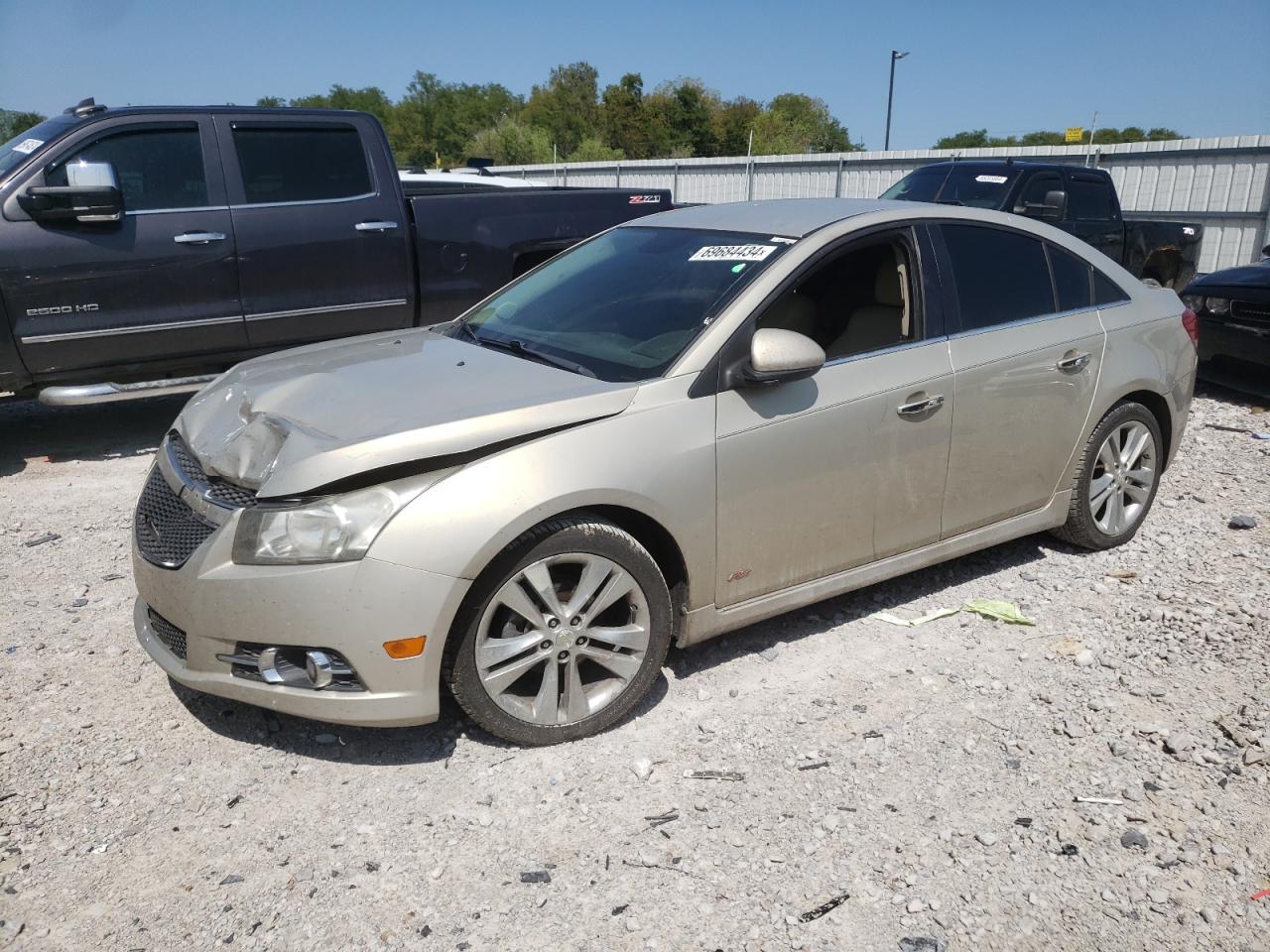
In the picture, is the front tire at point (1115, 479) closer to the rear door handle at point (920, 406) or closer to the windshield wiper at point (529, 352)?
the rear door handle at point (920, 406)

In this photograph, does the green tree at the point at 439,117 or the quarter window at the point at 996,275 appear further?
the green tree at the point at 439,117

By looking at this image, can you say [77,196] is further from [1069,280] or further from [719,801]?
[1069,280]

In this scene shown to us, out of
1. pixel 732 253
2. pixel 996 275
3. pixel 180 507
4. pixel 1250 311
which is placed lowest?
pixel 1250 311

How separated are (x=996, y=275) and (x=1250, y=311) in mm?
5368

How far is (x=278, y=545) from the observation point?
283 centimetres

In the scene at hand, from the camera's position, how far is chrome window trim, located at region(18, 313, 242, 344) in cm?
590

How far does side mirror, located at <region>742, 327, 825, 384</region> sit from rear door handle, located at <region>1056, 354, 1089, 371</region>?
4.88 ft

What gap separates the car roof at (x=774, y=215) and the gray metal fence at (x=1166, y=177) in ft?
32.9

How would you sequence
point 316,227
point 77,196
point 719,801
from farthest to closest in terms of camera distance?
point 316,227
point 77,196
point 719,801

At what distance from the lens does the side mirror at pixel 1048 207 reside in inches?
410

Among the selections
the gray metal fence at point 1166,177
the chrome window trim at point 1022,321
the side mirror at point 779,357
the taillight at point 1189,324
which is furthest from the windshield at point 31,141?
the gray metal fence at point 1166,177

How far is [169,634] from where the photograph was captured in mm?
3139

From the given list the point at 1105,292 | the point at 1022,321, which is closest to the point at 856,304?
the point at 1022,321

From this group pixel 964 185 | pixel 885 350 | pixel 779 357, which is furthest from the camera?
pixel 964 185
